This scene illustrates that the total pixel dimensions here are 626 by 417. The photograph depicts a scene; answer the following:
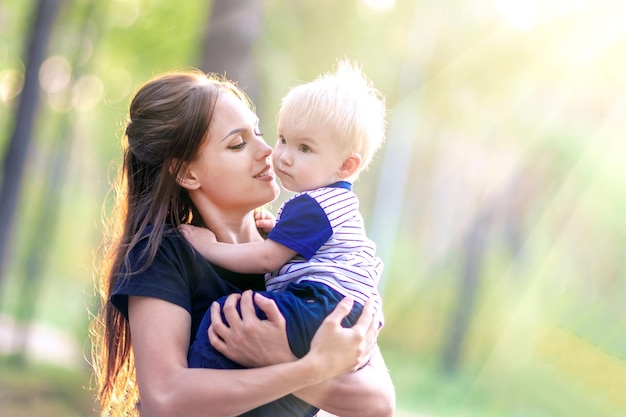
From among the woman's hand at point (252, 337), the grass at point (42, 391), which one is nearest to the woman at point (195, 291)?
the woman's hand at point (252, 337)

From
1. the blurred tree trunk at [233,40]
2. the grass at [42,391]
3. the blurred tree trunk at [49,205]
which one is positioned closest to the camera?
the blurred tree trunk at [233,40]

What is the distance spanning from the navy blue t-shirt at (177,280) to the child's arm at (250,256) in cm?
5

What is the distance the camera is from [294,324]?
108 inches

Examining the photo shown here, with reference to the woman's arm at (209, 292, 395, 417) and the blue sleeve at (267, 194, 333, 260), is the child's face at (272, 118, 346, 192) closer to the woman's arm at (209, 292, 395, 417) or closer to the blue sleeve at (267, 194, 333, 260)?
the blue sleeve at (267, 194, 333, 260)

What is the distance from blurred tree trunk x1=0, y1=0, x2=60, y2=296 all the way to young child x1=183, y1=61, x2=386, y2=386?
10.1 metres

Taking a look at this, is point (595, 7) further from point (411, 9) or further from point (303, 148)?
point (303, 148)

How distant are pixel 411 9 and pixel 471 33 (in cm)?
209

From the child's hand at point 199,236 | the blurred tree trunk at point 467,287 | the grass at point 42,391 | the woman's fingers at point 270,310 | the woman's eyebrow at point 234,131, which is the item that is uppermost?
the blurred tree trunk at point 467,287

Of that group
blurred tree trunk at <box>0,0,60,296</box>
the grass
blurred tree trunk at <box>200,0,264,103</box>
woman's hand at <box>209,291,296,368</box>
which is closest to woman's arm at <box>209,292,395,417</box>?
woman's hand at <box>209,291,296,368</box>

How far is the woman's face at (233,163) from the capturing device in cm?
309

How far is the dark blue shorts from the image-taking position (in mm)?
2734

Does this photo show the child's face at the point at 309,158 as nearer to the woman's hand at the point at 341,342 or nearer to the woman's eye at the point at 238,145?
the woman's eye at the point at 238,145

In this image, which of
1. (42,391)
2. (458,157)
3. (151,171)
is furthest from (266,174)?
(458,157)

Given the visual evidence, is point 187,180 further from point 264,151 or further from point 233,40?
point 233,40
